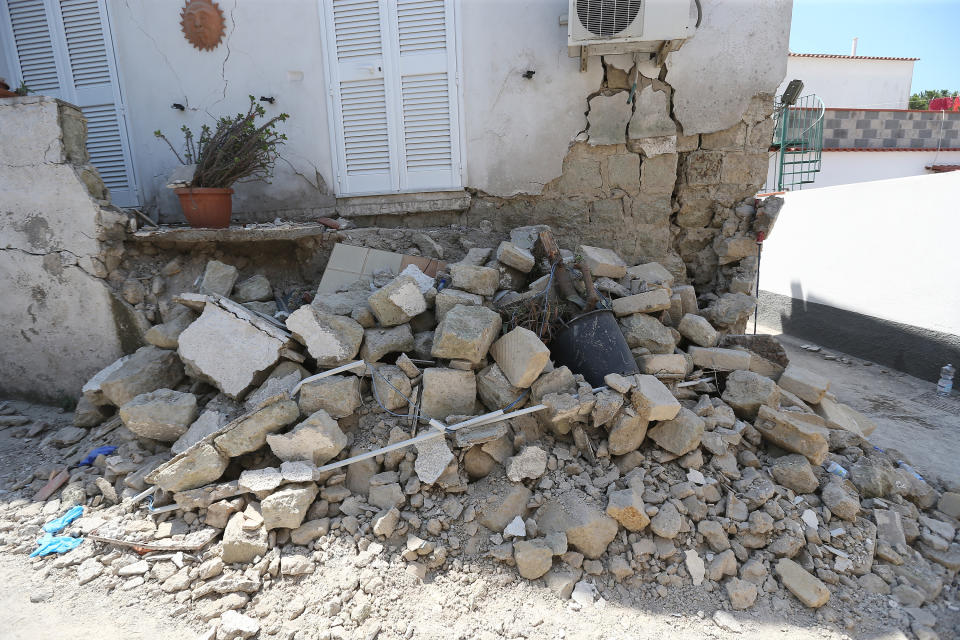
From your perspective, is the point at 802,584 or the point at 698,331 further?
the point at 698,331

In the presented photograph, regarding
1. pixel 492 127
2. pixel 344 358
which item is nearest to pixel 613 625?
pixel 344 358

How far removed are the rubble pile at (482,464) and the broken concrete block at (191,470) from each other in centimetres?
1

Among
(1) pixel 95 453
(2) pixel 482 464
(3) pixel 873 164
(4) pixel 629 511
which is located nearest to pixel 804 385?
(4) pixel 629 511

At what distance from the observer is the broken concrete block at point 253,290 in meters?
4.03

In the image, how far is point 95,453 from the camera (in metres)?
3.46

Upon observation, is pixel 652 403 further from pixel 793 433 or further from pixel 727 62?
pixel 727 62

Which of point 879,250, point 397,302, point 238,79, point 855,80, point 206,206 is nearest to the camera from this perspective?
point 397,302

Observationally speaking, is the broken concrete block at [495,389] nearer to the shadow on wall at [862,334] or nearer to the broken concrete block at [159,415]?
the broken concrete block at [159,415]

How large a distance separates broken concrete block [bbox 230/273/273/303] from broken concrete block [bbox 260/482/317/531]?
1.84m

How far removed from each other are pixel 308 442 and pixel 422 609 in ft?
3.77

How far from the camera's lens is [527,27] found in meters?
4.36

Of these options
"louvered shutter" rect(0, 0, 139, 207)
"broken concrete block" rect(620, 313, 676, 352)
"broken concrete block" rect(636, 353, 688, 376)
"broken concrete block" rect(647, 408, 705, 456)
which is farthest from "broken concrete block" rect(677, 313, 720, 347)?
"louvered shutter" rect(0, 0, 139, 207)

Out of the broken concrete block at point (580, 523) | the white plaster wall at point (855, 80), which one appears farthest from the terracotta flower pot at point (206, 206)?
the white plaster wall at point (855, 80)

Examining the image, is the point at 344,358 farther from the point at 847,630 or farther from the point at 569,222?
the point at 847,630
